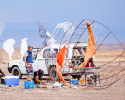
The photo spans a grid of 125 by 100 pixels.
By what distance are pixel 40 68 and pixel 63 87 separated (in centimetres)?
277

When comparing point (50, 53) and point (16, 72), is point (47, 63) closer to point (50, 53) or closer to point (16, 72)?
point (50, 53)

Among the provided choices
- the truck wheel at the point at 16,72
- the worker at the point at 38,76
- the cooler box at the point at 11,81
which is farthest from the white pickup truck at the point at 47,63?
the cooler box at the point at 11,81

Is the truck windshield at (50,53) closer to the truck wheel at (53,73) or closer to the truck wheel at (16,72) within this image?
the truck wheel at (53,73)

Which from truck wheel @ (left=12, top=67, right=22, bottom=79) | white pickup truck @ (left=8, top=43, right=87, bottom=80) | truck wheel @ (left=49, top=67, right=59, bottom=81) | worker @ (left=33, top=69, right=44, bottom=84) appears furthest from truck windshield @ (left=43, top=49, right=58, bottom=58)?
truck wheel @ (left=12, top=67, right=22, bottom=79)

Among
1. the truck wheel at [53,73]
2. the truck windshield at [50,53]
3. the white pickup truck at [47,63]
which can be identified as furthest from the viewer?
the truck wheel at [53,73]

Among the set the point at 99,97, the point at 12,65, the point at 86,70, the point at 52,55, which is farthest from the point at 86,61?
the point at 12,65

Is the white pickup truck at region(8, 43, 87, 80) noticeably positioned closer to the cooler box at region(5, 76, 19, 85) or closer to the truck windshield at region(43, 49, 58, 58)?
the truck windshield at region(43, 49, 58, 58)

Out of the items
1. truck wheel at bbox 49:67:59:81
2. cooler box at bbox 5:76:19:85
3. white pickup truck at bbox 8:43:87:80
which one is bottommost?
cooler box at bbox 5:76:19:85

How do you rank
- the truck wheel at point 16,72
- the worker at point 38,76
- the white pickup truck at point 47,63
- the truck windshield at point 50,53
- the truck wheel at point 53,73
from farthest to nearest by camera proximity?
1. the truck wheel at point 16,72
2. the truck wheel at point 53,73
3. the white pickup truck at point 47,63
4. the truck windshield at point 50,53
5. the worker at point 38,76

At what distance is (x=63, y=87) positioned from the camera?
1126 centimetres

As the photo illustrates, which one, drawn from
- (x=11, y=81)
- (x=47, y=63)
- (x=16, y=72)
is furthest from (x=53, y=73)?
(x=16, y=72)

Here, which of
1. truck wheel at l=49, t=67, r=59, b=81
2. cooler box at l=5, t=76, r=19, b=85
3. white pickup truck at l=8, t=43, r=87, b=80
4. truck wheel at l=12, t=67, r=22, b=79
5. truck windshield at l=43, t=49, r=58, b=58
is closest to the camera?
cooler box at l=5, t=76, r=19, b=85

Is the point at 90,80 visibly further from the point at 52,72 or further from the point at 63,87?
the point at 52,72

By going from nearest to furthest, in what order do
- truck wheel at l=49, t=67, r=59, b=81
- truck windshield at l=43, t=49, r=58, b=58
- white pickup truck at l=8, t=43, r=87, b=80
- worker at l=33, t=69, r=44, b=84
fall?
worker at l=33, t=69, r=44, b=84
truck windshield at l=43, t=49, r=58, b=58
white pickup truck at l=8, t=43, r=87, b=80
truck wheel at l=49, t=67, r=59, b=81
